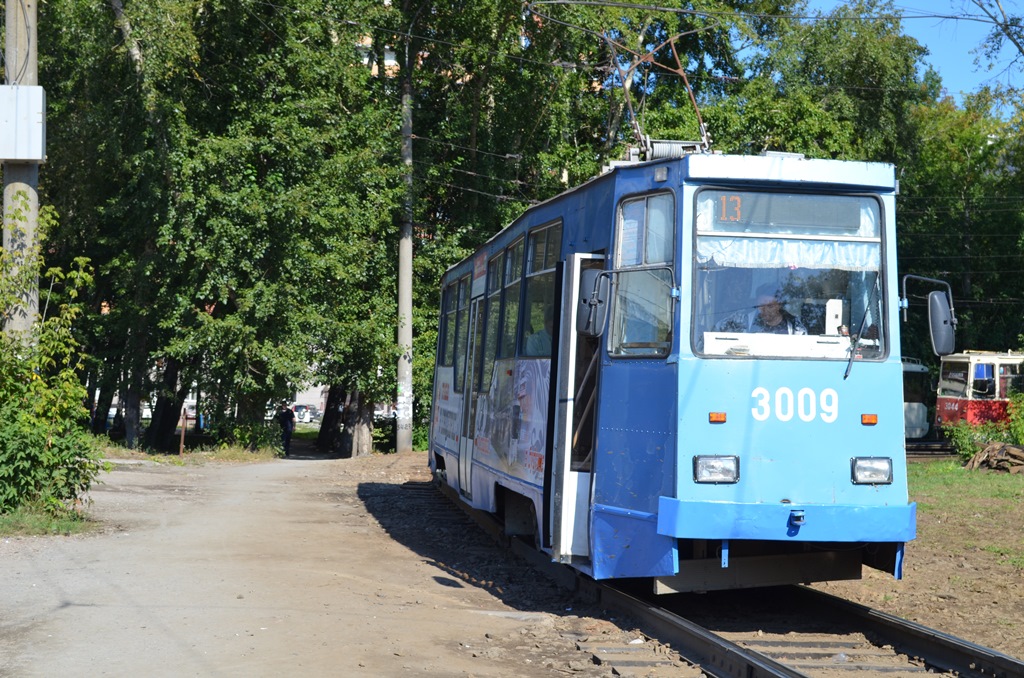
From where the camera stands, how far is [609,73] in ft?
123

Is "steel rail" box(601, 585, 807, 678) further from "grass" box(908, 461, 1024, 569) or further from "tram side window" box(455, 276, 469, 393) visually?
"tram side window" box(455, 276, 469, 393)

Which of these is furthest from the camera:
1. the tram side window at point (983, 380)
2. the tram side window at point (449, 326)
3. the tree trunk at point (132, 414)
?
the tram side window at point (983, 380)

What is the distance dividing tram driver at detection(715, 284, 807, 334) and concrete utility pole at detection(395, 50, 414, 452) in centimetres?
2457

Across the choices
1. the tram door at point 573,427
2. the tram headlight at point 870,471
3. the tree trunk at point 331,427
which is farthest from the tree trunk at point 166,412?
the tram headlight at point 870,471

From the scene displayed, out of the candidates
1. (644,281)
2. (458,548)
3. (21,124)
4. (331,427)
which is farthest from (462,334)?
(331,427)

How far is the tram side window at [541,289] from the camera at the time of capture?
408 inches

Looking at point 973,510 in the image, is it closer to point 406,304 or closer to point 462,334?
point 462,334

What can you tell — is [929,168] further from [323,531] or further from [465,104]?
[323,531]

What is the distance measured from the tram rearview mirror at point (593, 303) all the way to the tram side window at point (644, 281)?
0.83 feet

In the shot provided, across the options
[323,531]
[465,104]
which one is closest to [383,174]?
[465,104]

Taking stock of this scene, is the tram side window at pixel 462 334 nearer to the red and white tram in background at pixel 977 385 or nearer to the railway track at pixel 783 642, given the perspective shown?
the railway track at pixel 783 642

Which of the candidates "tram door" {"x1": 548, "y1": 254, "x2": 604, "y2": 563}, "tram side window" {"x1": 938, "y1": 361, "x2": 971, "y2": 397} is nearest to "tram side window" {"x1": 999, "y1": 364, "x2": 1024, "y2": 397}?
"tram side window" {"x1": 938, "y1": 361, "x2": 971, "y2": 397}

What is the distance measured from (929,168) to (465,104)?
2324 centimetres

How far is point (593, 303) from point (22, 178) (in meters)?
8.01
